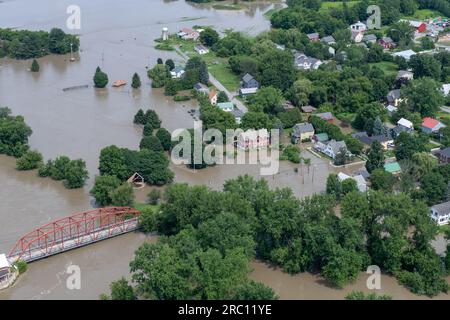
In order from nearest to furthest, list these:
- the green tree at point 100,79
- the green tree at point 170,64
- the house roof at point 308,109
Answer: the house roof at point 308,109, the green tree at point 100,79, the green tree at point 170,64

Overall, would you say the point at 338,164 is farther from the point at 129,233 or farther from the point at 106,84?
the point at 106,84

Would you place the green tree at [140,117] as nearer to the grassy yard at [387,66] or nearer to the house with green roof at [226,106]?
the house with green roof at [226,106]

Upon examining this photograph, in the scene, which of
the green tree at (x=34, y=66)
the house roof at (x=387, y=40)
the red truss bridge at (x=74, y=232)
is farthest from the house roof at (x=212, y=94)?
the house roof at (x=387, y=40)

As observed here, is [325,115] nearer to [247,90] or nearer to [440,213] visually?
[247,90]

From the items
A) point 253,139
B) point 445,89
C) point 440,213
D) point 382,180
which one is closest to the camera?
point 440,213

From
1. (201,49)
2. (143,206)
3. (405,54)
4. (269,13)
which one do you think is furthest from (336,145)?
(269,13)
